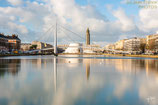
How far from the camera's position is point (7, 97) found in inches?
326

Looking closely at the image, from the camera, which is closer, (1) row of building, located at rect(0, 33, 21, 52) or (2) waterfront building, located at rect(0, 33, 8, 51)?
(2) waterfront building, located at rect(0, 33, 8, 51)

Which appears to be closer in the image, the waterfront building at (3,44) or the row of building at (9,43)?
the waterfront building at (3,44)

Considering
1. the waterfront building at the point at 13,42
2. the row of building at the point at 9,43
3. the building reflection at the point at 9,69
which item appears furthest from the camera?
the waterfront building at the point at 13,42

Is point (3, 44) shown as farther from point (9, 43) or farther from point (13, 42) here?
point (13, 42)

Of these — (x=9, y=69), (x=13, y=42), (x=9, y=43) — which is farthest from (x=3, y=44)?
(x=9, y=69)

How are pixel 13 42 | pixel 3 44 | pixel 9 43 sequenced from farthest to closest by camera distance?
pixel 13 42
pixel 9 43
pixel 3 44

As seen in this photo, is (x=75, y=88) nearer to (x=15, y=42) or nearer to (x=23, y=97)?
(x=23, y=97)

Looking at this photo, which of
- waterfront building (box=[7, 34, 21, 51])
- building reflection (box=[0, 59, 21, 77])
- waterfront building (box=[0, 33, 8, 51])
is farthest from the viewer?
waterfront building (box=[7, 34, 21, 51])

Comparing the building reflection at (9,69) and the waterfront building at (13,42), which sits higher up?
the waterfront building at (13,42)

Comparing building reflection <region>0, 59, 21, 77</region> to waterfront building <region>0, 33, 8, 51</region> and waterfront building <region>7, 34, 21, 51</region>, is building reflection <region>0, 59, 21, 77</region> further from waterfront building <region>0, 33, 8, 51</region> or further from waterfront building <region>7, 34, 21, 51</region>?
waterfront building <region>7, 34, 21, 51</region>

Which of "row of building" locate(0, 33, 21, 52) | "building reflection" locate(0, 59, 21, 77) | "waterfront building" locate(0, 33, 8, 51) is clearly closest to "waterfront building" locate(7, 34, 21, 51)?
"row of building" locate(0, 33, 21, 52)

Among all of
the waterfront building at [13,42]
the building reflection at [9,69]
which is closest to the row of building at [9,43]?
the waterfront building at [13,42]

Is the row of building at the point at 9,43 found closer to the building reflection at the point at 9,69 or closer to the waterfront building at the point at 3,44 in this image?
the waterfront building at the point at 3,44

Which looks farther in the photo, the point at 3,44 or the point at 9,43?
the point at 9,43
